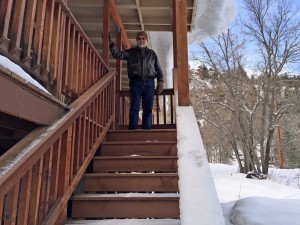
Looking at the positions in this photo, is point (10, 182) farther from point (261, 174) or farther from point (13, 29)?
point (261, 174)

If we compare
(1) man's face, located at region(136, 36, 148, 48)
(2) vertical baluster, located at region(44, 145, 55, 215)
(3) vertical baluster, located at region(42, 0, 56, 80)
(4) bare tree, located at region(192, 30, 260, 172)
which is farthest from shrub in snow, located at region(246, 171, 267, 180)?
(3) vertical baluster, located at region(42, 0, 56, 80)

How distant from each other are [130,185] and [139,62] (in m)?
2.13

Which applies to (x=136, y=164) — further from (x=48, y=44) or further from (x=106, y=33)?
(x=106, y=33)

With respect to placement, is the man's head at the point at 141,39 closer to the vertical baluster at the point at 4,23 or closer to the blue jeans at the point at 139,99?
the blue jeans at the point at 139,99

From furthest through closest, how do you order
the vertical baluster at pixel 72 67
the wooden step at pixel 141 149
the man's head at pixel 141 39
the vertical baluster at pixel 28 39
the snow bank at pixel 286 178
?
1. the snow bank at pixel 286 178
2. the man's head at pixel 141 39
3. the wooden step at pixel 141 149
4. the vertical baluster at pixel 72 67
5. the vertical baluster at pixel 28 39

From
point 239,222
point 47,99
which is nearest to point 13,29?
point 47,99

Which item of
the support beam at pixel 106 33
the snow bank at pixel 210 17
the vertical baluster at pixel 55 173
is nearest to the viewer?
the vertical baluster at pixel 55 173

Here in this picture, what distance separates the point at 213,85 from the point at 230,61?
5.82ft

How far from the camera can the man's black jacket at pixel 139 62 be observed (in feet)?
15.4

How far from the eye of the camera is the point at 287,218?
3.23 m

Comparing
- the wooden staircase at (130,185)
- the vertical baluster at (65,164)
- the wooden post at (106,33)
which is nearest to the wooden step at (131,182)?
the wooden staircase at (130,185)

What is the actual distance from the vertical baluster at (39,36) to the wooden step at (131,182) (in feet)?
4.49

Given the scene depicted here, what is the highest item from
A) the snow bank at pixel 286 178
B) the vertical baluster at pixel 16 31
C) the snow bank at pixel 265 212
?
the vertical baluster at pixel 16 31

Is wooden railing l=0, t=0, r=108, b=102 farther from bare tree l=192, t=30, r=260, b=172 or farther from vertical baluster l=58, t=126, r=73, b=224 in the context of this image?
bare tree l=192, t=30, r=260, b=172
